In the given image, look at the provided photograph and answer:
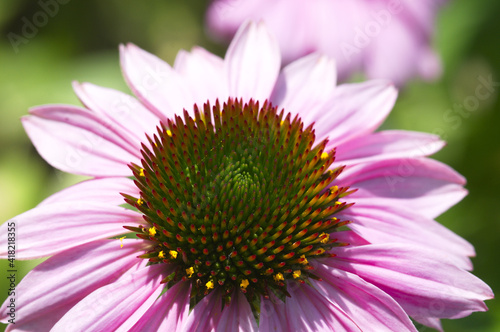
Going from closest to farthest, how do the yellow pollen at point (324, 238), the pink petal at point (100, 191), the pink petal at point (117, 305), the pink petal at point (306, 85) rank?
the pink petal at point (117, 305) < the yellow pollen at point (324, 238) < the pink petal at point (100, 191) < the pink petal at point (306, 85)

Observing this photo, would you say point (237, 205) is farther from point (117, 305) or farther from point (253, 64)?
point (253, 64)

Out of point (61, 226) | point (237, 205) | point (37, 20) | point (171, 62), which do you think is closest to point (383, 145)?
point (237, 205)

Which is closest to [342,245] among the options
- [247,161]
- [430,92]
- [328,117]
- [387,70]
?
[247,161]

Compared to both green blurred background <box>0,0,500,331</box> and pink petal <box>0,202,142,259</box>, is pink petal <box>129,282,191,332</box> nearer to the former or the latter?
pink petal <box>0,202,142,259</box>

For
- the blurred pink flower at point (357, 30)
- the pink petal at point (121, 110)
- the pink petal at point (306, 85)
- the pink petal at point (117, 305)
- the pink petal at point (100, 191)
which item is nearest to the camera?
the pink petal at point (117, 305)

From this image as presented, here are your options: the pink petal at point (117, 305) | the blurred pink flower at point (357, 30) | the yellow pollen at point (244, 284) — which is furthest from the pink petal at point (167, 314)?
the blurred pink flower at point (357, 30)

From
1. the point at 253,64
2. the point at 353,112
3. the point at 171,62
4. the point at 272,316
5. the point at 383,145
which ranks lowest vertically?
the point at 272,316

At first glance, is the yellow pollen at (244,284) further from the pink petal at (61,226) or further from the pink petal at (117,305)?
the pink petal at (61,226)
